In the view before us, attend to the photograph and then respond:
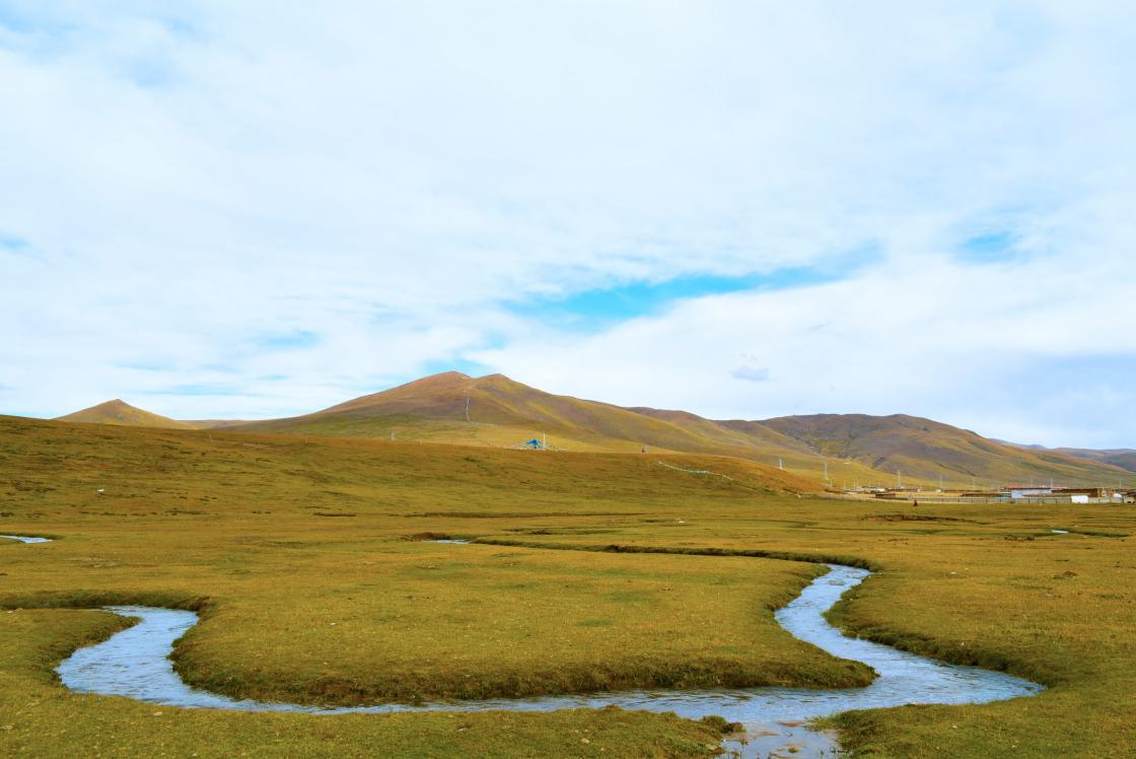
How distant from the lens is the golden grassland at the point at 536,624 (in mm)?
19875

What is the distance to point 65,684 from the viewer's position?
83.5ft

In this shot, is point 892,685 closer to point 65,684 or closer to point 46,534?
point 65,684

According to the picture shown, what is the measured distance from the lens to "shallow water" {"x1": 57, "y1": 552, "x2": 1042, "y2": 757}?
22.0 m

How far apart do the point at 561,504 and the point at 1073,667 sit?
123207 millimetres

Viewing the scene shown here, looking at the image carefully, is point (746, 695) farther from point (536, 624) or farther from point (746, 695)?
point (536, 624)

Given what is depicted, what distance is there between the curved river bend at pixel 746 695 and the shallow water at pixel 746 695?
3cm

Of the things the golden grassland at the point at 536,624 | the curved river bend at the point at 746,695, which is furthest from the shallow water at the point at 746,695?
the golden grassland at the point at 536,624

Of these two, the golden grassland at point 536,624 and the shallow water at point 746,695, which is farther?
the shallow water at point 746,695

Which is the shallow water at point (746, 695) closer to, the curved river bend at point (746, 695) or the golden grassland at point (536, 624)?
the curved river bend at point (746, 695)

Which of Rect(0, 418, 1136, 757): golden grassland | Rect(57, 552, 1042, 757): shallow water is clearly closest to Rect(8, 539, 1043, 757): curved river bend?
Rect(57, 552, 1042, 757): shallow water

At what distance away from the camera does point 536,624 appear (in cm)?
3316

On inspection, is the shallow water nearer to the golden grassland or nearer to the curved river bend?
the curved river bend

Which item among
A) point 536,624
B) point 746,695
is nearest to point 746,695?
point 746,695

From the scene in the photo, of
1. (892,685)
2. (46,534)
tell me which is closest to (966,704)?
(892,685)
